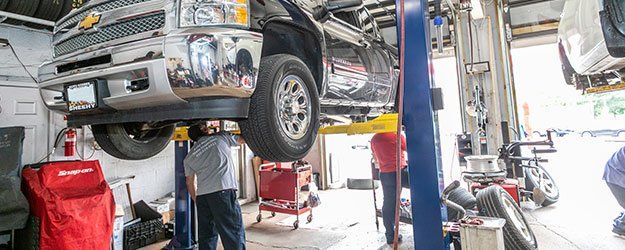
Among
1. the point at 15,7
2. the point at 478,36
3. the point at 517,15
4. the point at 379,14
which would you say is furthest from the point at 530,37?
the point at 15,7

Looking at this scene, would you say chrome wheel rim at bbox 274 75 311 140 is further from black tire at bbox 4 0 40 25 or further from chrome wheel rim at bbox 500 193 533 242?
black tire at bbox 4 0 40 25

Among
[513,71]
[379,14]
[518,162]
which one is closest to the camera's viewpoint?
[518,162]

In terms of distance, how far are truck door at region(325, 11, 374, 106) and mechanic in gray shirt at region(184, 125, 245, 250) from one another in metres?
1.49

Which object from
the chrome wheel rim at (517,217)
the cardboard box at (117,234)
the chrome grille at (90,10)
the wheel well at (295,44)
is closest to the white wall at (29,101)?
the cardboard box at (117,234)

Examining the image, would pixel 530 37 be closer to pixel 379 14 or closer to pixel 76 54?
pixel 379 14

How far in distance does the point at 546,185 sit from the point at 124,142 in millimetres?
6837

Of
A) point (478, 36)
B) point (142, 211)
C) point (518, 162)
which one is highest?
point (478, 36)

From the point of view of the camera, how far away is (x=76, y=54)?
1890mm

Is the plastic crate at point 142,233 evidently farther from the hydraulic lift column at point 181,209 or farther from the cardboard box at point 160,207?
the hydraulic lift column at point 181,209

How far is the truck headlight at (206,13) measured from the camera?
159 cm

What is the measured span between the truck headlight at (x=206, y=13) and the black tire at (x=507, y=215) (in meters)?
2.83

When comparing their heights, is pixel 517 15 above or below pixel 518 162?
above

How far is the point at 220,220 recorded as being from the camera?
133 inches

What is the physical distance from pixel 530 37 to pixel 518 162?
11.6 ft
